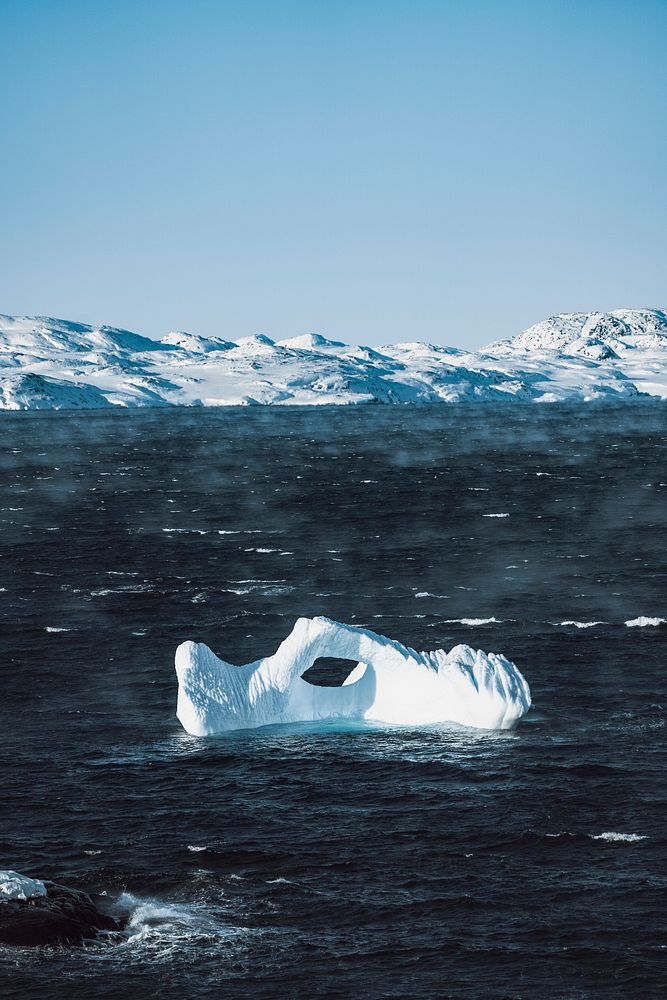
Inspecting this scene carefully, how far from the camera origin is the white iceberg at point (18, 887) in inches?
863

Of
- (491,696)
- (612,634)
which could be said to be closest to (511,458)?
(612,634)

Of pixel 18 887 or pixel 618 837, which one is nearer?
pixel 18 887

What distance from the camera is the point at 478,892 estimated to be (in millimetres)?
23031

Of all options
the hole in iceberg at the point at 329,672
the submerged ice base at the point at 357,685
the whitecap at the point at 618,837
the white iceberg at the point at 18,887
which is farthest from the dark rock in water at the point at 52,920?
the hole in iceberg at the point at 329,672

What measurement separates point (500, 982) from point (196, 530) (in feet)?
189

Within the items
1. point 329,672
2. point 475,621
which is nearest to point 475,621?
point 475,621

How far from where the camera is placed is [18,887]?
22094 mm

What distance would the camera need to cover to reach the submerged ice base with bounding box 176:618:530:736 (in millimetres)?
32000

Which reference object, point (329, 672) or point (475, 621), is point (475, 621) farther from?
point (329, 672)

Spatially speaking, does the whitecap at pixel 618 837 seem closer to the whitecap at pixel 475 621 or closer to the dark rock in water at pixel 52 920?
the dark rock in water at pixel 52 920

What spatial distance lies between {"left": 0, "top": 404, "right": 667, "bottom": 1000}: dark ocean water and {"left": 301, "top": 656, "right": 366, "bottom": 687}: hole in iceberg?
Answer: 2324 millimetres

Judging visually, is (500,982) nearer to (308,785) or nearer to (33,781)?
(308,785)

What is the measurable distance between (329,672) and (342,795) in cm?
1245

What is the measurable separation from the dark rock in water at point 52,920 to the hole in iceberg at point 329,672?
16.3 meters
